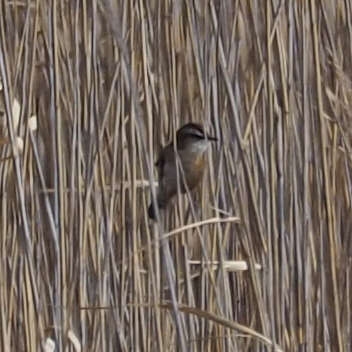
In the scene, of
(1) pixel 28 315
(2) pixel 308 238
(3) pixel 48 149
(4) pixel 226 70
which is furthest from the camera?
(3) pixel 48 149

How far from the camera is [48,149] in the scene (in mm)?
2576

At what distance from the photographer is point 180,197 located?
231cm

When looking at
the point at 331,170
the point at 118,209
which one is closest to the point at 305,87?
the point at 331,170

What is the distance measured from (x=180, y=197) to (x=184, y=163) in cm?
82

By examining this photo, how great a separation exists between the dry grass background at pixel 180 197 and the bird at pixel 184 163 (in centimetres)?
8

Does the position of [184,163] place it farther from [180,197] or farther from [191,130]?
[180,197]

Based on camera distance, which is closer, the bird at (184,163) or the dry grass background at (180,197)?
the dry grass background at (180,197)

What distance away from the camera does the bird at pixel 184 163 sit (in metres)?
2.63

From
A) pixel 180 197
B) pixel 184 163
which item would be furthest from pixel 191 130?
pixel 180 197

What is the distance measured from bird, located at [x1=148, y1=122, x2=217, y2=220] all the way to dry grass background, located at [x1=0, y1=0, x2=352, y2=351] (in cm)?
8

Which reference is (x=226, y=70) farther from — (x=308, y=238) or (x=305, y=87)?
(x=308, y=238)

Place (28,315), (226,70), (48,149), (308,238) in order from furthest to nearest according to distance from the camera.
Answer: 1. (48,149)
2. (308,238)
3. (226,70)
4. (28,315)

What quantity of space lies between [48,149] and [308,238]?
678 mm

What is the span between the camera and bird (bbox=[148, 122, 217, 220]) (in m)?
2.63
